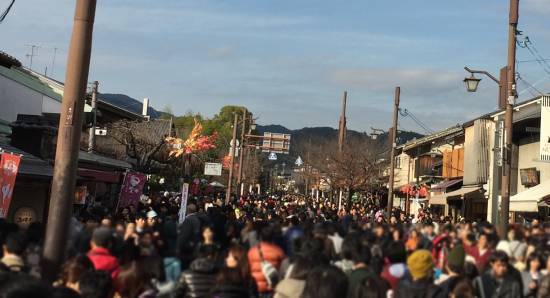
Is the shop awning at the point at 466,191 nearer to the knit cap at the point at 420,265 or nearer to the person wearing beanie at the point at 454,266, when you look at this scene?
the person wearing beanie at the point at 454,266

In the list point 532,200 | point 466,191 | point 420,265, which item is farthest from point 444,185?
point 420,265

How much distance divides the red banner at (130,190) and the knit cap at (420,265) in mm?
14094

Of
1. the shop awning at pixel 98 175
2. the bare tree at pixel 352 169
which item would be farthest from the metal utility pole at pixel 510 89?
the bare tree at pixel 352 169

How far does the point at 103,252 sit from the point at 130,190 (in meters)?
13.7

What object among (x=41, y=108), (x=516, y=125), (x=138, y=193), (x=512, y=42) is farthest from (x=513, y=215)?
(x=41, y=108)

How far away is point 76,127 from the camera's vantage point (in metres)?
8.77

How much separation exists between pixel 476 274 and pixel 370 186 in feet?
137

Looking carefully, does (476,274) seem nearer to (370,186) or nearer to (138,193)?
(138,193)

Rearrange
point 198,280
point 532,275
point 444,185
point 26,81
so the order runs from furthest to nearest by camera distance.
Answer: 1. point 444,185
2. point 26,81
3. point 532,275
4. point 198,280

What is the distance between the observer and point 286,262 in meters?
8.88

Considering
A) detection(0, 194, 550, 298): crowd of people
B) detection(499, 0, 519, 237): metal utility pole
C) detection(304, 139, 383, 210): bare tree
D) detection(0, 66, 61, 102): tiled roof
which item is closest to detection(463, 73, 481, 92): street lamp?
detection(499, 0, 519, 237): metal utility pole

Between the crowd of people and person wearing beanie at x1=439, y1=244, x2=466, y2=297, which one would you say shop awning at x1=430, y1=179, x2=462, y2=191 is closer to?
the crowd of people

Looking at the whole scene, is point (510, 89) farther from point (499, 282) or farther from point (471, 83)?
point (499, 282)

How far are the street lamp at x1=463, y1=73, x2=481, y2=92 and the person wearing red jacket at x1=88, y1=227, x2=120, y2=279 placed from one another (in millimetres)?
13934
